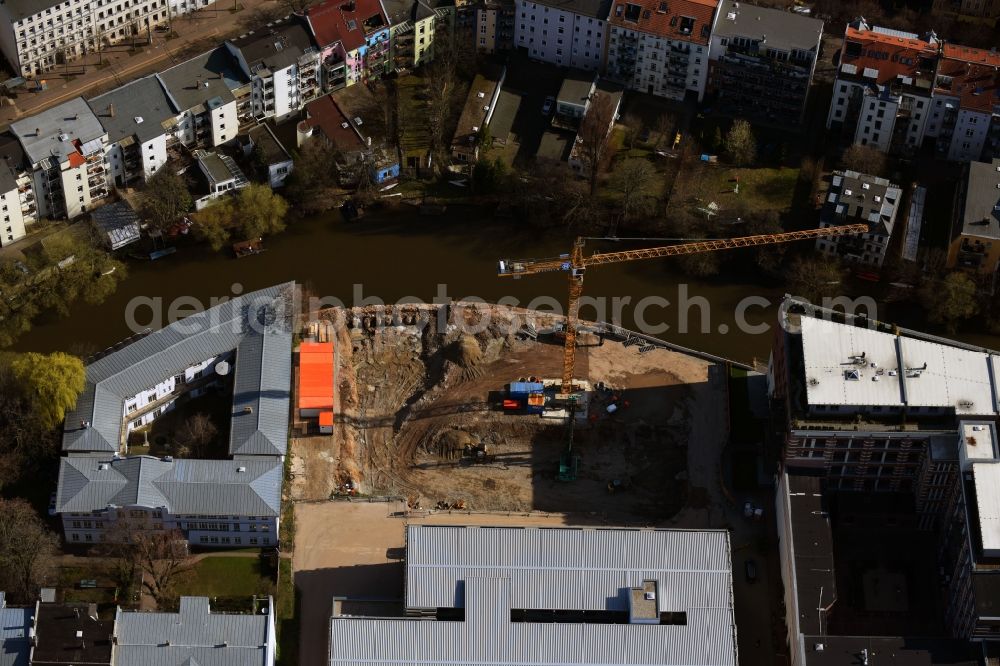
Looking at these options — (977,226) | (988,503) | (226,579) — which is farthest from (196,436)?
(977,226)

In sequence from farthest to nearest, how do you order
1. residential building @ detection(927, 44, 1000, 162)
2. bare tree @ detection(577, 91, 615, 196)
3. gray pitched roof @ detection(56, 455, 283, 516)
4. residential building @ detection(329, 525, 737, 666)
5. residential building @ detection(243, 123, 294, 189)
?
residential building @ detection(927, 44, 1000, 162)
bare tree @ detection(577, 91, 615, 196)
residential building @ detection(243, 123, 294, 189)
gray pitched roof @ detection(56, 455, 283, 516)
residential building @ detection(329, 525, 737, 666)

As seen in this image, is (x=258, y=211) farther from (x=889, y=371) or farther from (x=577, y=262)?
(x=889, y=371)

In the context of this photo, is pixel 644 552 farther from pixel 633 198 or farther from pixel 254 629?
pixel 633 198

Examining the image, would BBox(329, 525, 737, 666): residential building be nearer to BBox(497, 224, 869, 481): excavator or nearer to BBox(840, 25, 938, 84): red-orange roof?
BBox(497, 224, 869, 481): excavator

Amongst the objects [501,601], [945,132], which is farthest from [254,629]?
[945,132]

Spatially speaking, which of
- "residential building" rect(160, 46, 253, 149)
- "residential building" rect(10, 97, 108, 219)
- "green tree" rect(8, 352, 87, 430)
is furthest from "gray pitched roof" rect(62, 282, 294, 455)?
"residential building" rect(160, 46, 253, 149)

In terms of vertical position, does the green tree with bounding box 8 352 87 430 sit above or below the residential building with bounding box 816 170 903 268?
below

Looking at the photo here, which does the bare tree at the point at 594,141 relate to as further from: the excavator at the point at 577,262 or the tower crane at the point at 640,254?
the tower crane at the point at 640,254

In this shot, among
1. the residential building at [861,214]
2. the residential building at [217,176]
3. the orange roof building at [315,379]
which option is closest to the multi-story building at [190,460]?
the orange roof building at [315,379]
